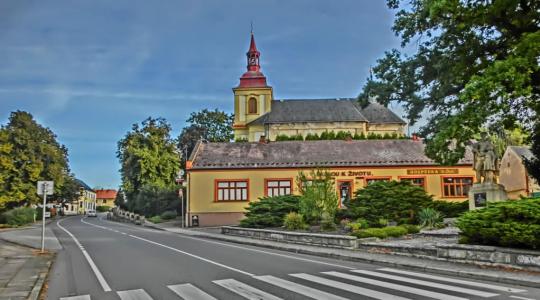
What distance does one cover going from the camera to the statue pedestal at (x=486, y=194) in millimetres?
17719

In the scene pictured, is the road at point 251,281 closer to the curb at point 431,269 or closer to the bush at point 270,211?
the curb at point 431,269

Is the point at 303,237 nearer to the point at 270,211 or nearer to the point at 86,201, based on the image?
the point at 270,211

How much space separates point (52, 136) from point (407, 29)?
6519 centimetres

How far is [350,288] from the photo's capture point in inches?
341

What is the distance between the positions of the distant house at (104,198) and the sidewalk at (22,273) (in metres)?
158

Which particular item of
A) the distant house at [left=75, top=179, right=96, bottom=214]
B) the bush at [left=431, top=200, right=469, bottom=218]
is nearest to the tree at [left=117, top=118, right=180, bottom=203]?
the bush at [left=431, top=200, right=469, bottom=218]

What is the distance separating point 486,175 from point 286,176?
19.2m

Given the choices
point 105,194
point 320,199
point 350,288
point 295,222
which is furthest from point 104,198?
point 350,288

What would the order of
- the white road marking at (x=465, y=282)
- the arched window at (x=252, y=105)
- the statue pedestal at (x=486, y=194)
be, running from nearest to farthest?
1. the white road marking at (x=465, y=282)
2. the statue pedestal at (x=486, y=194)
3. the arched window at (x=252, y=105)

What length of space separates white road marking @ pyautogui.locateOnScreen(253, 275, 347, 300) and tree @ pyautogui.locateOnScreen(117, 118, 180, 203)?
43.9 m

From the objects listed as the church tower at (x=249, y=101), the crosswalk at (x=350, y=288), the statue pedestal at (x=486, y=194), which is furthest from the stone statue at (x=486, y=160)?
the church tower at (x=249, y=101)

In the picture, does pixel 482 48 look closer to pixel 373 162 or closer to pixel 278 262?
pixel 278 262

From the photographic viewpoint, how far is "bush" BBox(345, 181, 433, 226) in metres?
23.2

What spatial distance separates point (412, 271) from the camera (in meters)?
11.3
